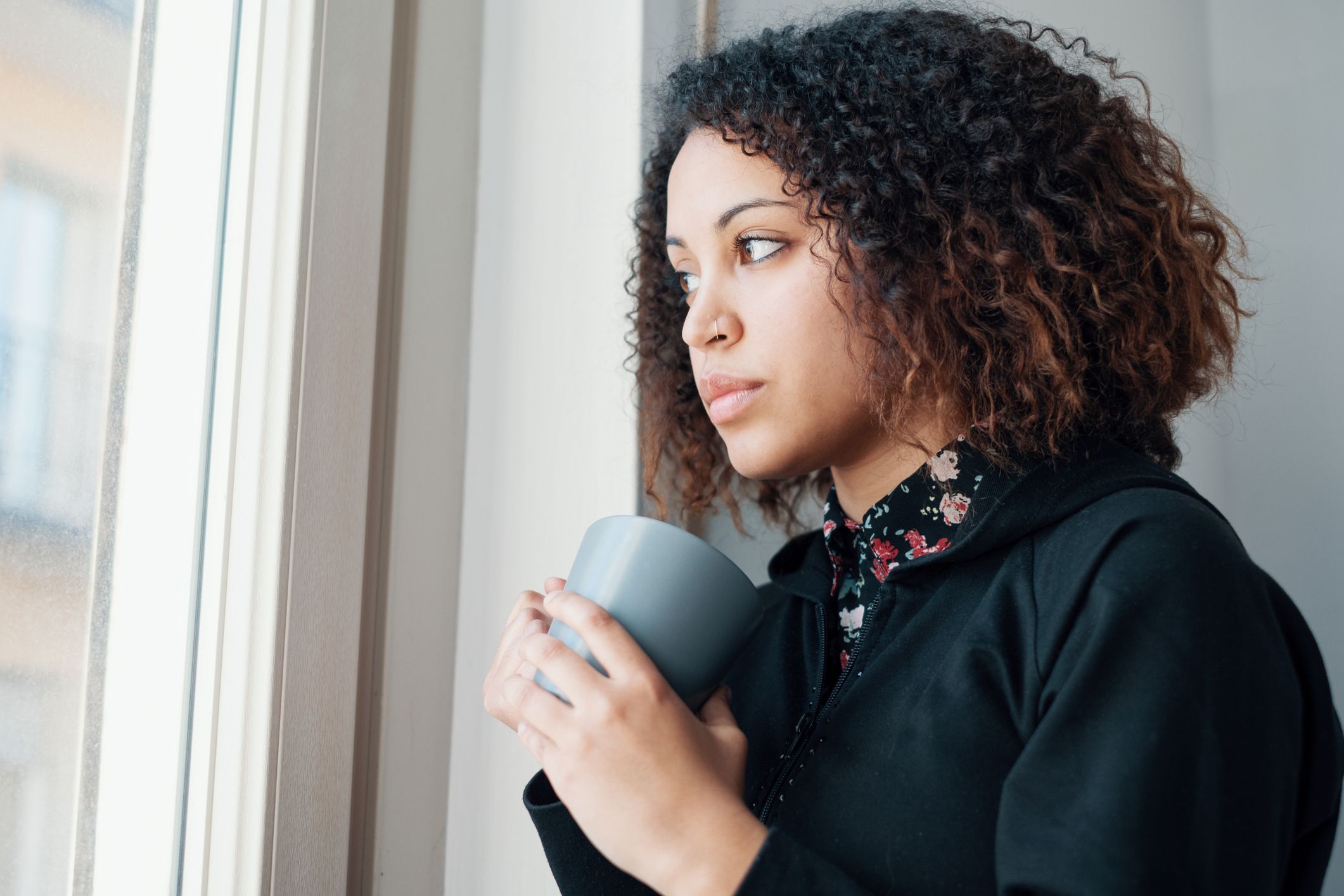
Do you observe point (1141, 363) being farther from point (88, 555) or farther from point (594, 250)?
point (88, 555)

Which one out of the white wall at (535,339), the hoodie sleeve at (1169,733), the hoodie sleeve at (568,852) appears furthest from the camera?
the white wall at (535,339)

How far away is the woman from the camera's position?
1.79 ft

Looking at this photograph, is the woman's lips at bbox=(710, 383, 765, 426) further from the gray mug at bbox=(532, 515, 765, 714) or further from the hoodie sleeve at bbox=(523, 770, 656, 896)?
the hoodie sleeve at bbox=(523, 770, 656, 896)

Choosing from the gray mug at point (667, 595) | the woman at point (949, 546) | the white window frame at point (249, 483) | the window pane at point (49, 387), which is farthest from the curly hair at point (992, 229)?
the window pane at point (49, 387)

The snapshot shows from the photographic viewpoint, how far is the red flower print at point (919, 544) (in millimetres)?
758

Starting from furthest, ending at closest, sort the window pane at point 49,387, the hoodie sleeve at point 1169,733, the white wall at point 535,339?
1. the white wall at point 535,339
2. the window pane at point 49,387
3. the hoodie sleeve at point 1169,733

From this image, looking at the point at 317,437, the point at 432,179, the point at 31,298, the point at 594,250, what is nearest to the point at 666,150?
the point at 594,250

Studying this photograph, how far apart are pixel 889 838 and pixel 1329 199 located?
910mm

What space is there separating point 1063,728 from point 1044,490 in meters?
0.21

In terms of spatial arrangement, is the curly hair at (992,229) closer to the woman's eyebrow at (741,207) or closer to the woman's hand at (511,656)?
the woman's eyebrow at (741,207)

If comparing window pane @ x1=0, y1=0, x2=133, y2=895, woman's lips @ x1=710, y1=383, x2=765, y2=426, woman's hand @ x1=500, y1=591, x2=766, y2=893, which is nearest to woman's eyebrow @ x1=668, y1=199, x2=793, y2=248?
woman's lips @ x1=710, y1=383, x2=765, y2=426

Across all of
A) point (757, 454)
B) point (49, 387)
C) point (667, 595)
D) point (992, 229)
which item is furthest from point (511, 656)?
point (992, 229)

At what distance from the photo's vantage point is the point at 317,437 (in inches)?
31.6

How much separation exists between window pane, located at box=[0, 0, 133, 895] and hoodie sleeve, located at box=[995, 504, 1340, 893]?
0.60 meters
